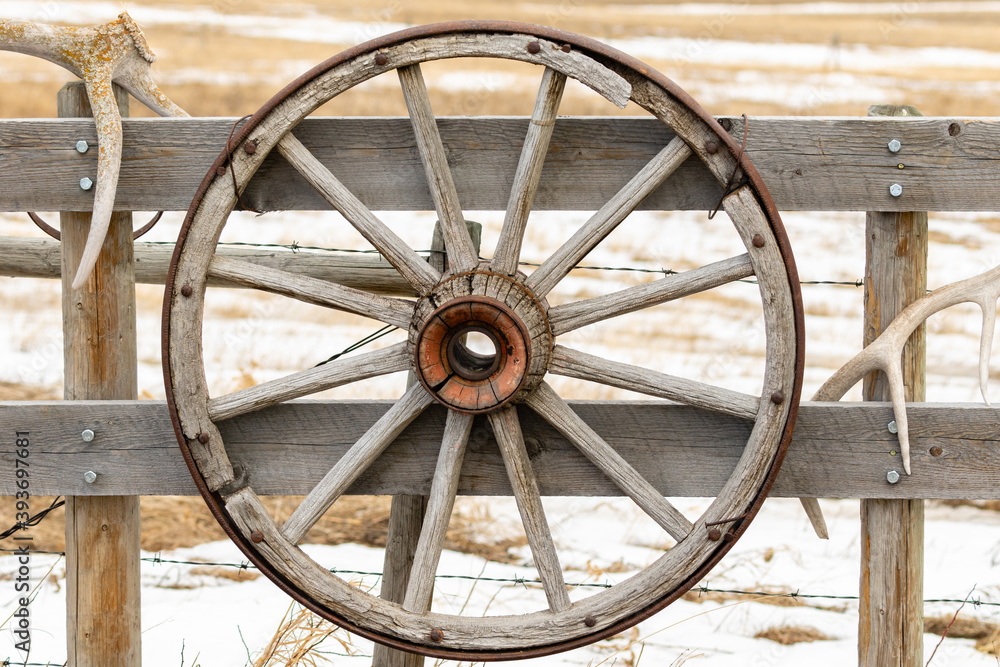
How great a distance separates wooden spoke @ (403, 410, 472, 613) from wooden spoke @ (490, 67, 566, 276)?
0.43 m

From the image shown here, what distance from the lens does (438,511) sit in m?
2.41

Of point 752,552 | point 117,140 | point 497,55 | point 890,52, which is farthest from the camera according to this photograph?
point 890,52

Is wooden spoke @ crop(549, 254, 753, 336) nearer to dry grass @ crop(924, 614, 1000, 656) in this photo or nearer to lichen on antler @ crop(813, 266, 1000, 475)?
lichen on antler @ crop(813, 266, 1000, 475)

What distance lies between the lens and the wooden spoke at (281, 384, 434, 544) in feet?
7.84

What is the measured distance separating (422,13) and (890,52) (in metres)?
14.2

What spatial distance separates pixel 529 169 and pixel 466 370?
519 millimetres

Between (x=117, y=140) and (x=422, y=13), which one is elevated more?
(x=422, y=13)

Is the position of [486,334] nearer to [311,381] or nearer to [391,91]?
[311,381]

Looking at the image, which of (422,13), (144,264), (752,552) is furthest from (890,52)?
(144,264)

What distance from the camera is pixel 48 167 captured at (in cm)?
250

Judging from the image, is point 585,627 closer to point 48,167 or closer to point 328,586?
point 328,586

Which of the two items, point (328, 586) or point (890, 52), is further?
point (890, 52)

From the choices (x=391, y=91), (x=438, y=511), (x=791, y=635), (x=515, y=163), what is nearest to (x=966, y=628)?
(x=791, y=635)

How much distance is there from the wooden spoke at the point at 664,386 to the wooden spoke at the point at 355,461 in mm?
372
